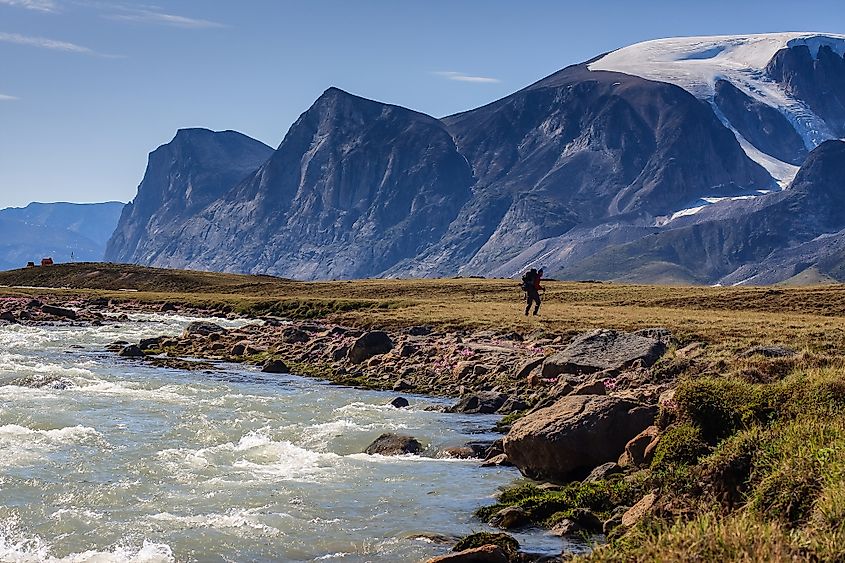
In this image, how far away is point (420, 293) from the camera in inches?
3681

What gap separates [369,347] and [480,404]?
13.9 m

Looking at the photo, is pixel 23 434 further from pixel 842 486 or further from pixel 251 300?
pixel 251 300

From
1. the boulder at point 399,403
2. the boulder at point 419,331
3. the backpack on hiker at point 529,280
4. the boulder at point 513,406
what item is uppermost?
the backpack on hiker at point 529,280

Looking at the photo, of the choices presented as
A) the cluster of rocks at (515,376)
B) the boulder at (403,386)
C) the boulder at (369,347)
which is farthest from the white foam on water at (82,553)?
the boulder at (369,347)

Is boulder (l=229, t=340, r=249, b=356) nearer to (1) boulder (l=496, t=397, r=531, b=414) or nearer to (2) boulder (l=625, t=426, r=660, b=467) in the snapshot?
(1) boulder (l=496, t=397, r=531, b=414)

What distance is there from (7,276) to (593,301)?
97421 mm

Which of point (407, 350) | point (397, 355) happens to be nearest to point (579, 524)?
point (397, 355)

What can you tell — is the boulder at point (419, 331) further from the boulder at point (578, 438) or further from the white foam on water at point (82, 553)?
the white foam on water at point (82, 553)

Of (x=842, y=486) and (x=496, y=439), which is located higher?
(x=842, y=486)

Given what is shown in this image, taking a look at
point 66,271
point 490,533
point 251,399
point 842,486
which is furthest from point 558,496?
point 66,271

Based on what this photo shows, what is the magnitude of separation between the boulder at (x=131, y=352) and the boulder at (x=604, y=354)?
24580 mm

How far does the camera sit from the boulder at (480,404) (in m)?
31.4

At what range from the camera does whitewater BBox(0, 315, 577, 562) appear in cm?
1664

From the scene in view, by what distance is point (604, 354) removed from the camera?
34281 millimetres
